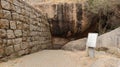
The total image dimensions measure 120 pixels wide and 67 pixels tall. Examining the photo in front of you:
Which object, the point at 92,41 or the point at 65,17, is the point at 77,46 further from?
the point at 92,41

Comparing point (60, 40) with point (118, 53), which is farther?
point (60, 40)

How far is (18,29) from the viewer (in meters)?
4.77

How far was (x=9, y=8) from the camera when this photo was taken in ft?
13.9

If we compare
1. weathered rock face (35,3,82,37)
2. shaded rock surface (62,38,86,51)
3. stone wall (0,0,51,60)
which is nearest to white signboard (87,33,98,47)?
stone wall (0,0,51,60)

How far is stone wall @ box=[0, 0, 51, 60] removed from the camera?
395 cm

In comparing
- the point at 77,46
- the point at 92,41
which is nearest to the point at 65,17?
the point at 77,46

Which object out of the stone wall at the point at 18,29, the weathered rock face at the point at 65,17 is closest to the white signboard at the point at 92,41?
the stone wall at the point at 18,29

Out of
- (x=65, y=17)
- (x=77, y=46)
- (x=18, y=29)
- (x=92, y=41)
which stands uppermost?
(x=65, y=17)

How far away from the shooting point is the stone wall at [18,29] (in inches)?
156

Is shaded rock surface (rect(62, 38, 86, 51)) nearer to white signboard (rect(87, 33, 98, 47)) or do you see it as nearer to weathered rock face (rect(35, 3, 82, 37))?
weathered rock face (rect(35, 3, 82, 37))

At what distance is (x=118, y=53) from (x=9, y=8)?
3624 mm

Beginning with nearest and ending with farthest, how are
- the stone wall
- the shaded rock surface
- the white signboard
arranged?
the stone wall < the white signboard < the shaded rock surface

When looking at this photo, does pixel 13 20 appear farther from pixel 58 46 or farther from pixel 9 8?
pixel 58 46

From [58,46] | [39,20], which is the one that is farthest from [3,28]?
[58,46]
